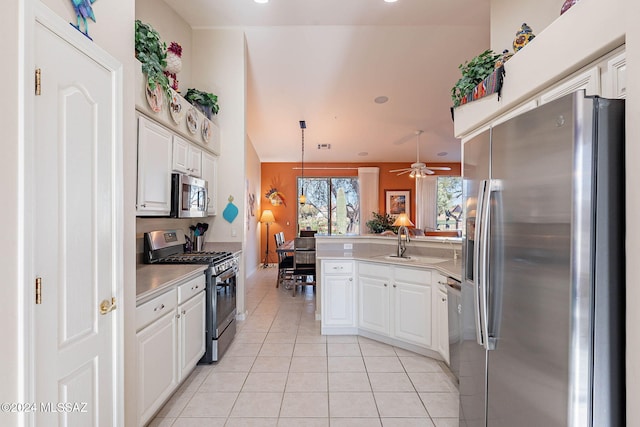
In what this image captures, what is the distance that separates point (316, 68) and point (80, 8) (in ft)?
12.6

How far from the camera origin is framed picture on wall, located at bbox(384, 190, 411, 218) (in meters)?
8.15

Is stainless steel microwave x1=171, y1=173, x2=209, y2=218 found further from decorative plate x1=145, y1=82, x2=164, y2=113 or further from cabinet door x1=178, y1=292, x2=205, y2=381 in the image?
cabinet door x1=178, y1=292, x2=205, y2=381

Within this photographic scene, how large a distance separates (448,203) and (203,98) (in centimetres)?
707

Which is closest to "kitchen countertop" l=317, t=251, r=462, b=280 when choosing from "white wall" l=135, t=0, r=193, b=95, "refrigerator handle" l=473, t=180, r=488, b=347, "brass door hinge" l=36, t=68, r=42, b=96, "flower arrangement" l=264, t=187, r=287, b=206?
"refrigerator handle" l=473, t=180, r=488, b=347

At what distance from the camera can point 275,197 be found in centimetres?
771

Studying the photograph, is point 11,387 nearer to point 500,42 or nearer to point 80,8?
point 80,8

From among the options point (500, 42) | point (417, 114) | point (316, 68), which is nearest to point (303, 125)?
point (316, 68)

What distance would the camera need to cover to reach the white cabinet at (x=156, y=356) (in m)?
1.66

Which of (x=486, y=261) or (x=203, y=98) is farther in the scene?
(x=203, y=98)

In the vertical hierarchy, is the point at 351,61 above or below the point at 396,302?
above

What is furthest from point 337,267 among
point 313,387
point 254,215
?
point 254,215

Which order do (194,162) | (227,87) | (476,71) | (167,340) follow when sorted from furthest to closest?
(227,87), (194,162), (476,71), (167,340)

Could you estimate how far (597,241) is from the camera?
0.92m

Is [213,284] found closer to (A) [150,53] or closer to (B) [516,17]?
(A) [150,53]
